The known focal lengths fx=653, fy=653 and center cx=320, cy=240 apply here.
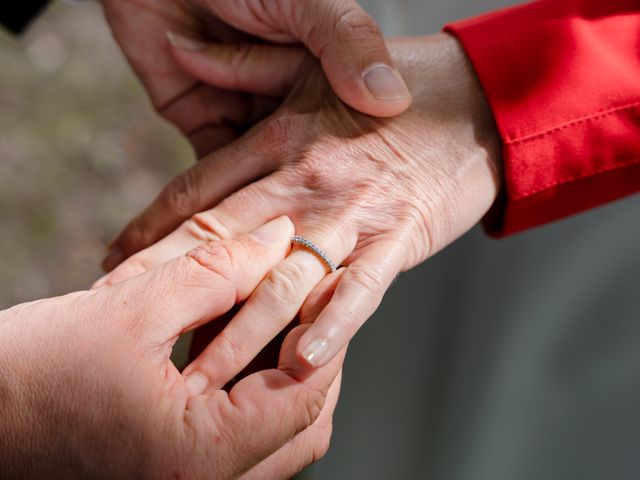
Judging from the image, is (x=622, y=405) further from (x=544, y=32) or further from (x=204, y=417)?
(x=204, y=417)

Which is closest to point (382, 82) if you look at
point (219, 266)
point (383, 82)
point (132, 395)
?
point (383, 82)

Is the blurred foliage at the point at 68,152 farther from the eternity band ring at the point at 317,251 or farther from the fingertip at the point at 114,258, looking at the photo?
the eternity band ring at the point at 317,251

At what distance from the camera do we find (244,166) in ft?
3.77

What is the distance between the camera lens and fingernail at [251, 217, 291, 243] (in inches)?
39.3

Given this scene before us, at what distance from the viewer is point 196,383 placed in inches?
34.2

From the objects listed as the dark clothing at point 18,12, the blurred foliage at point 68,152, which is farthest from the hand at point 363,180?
the blurred foliage at point 68,152

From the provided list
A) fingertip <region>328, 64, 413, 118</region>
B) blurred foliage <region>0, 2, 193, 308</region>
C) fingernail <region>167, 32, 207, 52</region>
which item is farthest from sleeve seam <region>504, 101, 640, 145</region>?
blurred foliage <region>0, 2, 193, 308</region>

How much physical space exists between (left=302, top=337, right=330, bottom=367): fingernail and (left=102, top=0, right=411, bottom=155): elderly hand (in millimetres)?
415

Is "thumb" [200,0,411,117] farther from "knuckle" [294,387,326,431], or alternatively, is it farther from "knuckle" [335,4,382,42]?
"knuckle" [294,387,326,431]

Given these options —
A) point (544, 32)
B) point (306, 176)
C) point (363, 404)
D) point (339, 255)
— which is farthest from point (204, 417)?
point (544, 32)

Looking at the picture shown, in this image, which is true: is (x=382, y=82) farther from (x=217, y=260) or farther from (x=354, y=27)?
(x=217, y=260)

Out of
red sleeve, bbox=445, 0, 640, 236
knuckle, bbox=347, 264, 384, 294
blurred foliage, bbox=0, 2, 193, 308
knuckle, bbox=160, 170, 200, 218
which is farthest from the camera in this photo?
blurred foliage, bbox=0, 2, 193, 308

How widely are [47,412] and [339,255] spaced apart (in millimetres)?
457

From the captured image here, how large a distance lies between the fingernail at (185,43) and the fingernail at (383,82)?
44 cm
